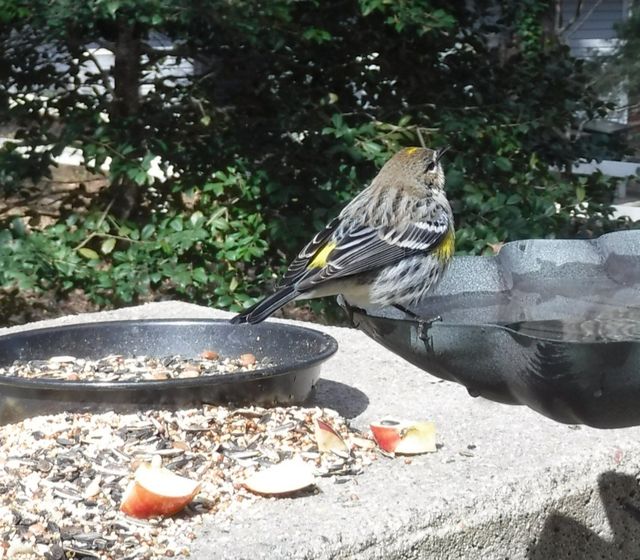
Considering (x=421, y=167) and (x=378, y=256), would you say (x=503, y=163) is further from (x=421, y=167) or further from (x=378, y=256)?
(x=378, y=256)

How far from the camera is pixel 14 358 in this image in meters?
4.25

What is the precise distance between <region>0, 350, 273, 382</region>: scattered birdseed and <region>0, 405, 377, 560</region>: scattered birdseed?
43 cm

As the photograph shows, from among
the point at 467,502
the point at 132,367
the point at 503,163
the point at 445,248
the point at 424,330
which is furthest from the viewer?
the point at 503,163

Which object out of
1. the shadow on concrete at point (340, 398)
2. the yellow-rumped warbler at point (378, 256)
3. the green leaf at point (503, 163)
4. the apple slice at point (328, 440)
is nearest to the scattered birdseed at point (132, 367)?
the shadow on concrete at point (340, 398)

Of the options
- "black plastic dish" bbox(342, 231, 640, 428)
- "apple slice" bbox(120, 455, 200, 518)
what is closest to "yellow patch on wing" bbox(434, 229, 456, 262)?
"black plastic dish" bbox(342, 231, 640, 428)

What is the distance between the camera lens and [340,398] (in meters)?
4.32

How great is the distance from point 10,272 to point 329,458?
3.15m

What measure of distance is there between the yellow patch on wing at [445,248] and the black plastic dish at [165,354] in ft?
1.72

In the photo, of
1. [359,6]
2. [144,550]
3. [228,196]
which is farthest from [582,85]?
[144,550]

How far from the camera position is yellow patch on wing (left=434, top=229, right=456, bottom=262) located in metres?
3.71

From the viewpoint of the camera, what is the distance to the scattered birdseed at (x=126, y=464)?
2.96 metres

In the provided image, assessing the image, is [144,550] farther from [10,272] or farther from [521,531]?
[10,272]

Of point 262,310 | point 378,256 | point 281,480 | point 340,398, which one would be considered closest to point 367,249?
point 378,256

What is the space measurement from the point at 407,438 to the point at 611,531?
0.72 meters
